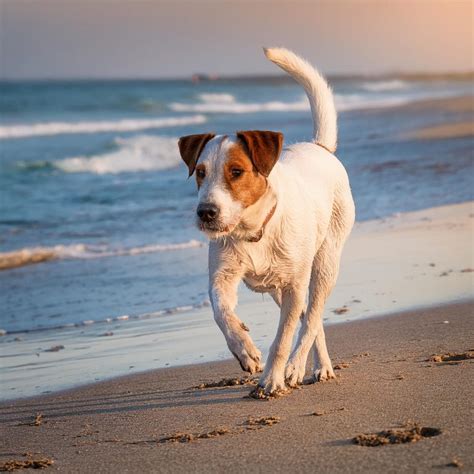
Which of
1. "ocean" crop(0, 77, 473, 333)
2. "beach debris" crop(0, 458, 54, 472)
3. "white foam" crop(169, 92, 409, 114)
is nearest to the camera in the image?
"beach debris" crop(0, 458, 54, 472)

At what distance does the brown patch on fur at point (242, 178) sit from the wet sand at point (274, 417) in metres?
1.06

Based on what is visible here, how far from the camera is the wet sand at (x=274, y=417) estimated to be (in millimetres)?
3955

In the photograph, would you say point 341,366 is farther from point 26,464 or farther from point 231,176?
point 26,464

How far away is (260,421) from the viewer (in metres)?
4.70

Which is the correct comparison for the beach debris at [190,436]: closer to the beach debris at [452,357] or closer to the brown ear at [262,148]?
the brown ear at [262,148]

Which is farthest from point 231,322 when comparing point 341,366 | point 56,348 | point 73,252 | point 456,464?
point 73,252

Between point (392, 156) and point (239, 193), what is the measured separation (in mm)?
14520

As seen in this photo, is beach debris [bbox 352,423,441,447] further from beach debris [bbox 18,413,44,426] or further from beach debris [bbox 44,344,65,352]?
beach debris [bbox 44,344,65,352]

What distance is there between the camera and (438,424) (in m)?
4.20

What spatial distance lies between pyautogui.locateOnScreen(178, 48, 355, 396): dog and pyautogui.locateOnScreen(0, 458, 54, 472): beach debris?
43.1 inches

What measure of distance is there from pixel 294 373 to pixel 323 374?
9.3 inches

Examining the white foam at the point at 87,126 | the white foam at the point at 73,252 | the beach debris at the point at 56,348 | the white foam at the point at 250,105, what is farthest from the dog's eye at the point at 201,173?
the white foam at the point at 250,105

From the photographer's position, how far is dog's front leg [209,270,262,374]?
193 inches

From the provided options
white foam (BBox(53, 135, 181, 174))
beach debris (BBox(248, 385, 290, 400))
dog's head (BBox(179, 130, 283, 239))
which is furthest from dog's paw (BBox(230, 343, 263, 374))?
white foam (BBox(53, 135, 181, 174))
